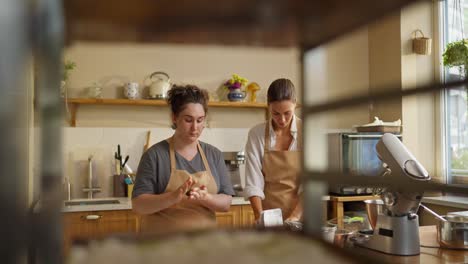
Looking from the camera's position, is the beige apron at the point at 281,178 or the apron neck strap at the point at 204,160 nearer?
the apron neck strap at the point at 204,160

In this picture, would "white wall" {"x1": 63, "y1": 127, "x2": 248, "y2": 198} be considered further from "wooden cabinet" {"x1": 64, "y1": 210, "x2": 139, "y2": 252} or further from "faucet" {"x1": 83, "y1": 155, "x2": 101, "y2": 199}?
"wooden cabinet" {"x1": 64, "y1": 210, "x2": 139, "y2": 252}

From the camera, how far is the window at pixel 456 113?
147 inches

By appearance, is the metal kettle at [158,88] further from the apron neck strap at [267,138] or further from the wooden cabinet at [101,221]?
the apron neck strap at [267,138]

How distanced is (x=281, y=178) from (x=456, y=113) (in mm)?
2342

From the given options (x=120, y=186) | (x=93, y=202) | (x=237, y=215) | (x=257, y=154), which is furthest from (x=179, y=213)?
(x=120, y=186)

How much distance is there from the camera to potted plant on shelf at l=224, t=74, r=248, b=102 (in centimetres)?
384

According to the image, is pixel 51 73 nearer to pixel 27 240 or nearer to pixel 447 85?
pixel 27 240

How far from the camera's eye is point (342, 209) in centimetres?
347

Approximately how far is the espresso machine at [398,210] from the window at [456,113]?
8.21ft

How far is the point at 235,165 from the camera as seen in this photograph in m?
3.92

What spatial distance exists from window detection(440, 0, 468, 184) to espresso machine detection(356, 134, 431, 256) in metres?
2.50

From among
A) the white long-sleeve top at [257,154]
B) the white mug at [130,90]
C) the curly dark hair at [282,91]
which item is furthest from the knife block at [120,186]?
the curly dark hair at [282,91]

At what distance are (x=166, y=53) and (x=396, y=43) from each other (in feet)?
6.59

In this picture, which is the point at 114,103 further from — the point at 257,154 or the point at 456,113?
the point at 456,113
